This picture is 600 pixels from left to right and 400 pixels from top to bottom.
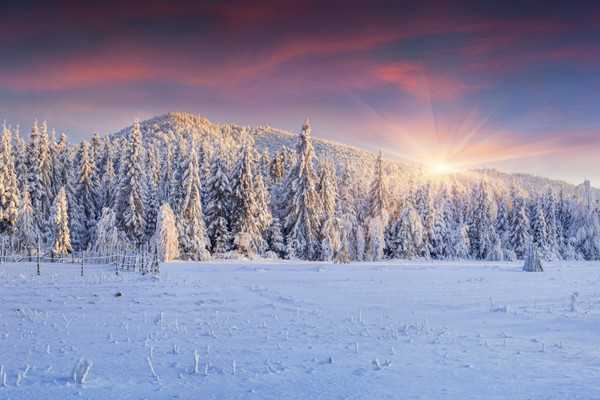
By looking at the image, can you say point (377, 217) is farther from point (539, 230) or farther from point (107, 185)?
point (107, 185)

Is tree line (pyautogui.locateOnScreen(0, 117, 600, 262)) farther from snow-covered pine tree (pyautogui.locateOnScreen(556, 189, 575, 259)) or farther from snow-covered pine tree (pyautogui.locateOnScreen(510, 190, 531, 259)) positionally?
snow-covered pine tree (pyautogui.locateOnScreen(556, 189, 575, 259))

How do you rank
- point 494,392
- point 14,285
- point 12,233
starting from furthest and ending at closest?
1. point 12,233
2. point 14,285
3. point 494,392

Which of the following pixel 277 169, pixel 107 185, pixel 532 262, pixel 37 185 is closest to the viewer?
pixel 532 262

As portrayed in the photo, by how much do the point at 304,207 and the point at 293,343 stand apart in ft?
123

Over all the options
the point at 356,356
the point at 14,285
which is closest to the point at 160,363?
the point at 356,356

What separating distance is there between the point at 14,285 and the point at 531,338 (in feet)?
56.8

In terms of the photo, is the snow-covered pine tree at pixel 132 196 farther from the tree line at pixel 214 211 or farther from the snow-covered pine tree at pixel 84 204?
the snow-covered pine tree at pixel 84 204

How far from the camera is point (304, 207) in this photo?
47188mm

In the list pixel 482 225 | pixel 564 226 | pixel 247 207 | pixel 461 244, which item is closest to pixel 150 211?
pixel 247 207

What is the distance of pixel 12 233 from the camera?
1732 inches

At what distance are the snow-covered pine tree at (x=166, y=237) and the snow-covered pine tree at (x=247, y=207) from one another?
7.41m

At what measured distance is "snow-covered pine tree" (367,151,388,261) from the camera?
169 feet

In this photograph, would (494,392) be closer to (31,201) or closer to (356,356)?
(356,356)

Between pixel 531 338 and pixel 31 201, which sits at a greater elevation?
pixel 31 201
